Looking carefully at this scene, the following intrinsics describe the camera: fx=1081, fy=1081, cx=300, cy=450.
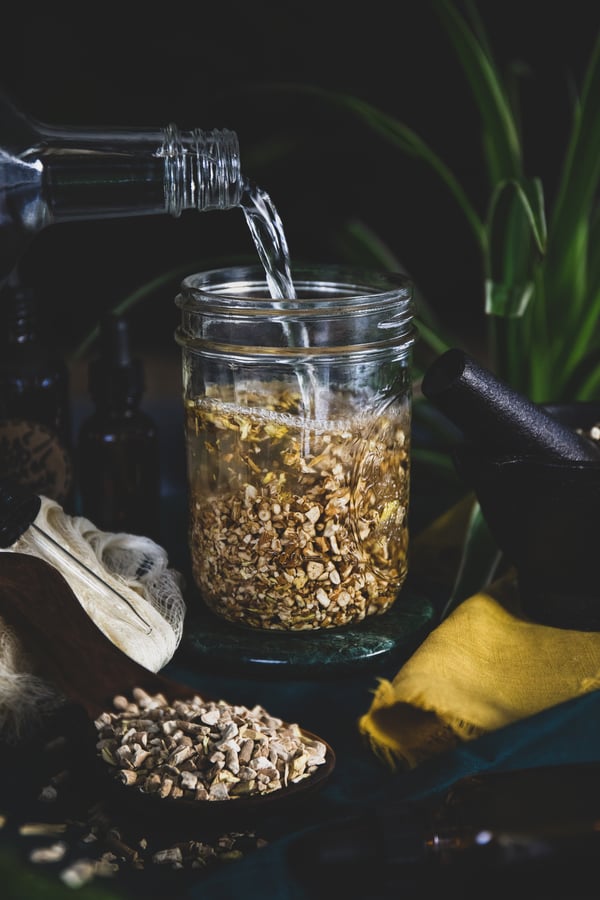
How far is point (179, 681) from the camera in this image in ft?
3.00

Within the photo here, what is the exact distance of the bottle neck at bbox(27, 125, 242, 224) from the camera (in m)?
0.88

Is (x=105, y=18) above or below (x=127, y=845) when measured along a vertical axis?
above

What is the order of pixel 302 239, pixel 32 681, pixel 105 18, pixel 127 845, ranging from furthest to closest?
1. pixel 302 239
2. pixel 105 18
3. pixel 32 681
4. pixel 127 845

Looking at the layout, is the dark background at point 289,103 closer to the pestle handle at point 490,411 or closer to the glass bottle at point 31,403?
the glass bottle at point 31,403

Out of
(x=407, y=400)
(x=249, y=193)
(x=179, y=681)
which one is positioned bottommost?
(x=179, y=681)

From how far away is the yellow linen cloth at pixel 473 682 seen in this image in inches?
30.7

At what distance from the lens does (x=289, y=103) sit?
5.41 feet

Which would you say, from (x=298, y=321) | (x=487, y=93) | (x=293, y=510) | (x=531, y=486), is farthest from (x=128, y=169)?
(x=487, y=93)

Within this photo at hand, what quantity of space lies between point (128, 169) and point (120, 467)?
1.21 ft

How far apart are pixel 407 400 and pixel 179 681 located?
0.32m

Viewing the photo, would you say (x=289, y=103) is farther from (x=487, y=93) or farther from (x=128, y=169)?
(x=128, y=169)

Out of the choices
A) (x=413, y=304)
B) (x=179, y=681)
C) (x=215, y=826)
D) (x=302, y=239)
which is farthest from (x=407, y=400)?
(x=302, y=239)

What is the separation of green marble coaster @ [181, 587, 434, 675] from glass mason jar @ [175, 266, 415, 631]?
0.5 inches

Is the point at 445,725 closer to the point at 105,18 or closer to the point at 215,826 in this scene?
the point at 215,826
